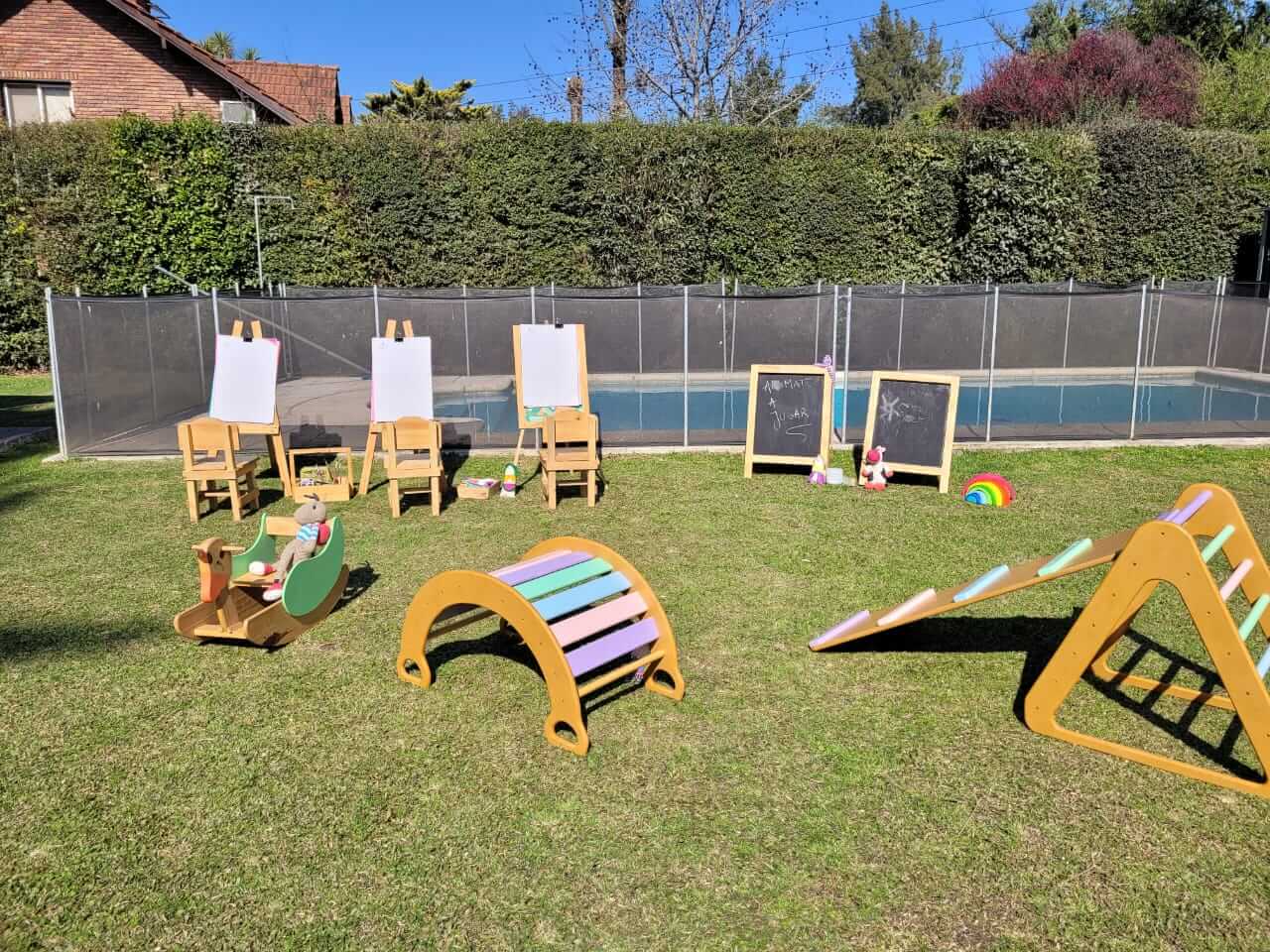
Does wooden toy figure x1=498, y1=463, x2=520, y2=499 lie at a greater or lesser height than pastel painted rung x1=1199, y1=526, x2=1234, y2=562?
lesser

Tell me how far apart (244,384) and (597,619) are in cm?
643

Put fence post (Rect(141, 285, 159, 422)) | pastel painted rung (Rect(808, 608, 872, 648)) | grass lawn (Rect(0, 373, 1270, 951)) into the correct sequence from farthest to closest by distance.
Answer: fence post (Rect(141, 285, 159, 422)) → pastel painted rung (Rect(808, 608, 872, 648)) → grass lawn (Rect(0, 373, 1270, 951))

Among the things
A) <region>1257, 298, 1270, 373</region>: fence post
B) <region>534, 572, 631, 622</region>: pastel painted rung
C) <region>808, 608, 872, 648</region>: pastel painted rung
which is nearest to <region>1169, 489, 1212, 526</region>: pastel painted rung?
<region>808, 608, 872, 648</region>: pastel painted rung

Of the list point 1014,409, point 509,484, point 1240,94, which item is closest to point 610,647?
point 509,484

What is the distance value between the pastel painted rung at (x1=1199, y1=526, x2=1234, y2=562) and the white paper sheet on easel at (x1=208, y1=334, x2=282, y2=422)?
27.3 feet

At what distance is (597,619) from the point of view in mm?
4750

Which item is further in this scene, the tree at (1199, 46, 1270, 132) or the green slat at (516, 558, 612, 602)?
the tree at (1199, 46, 1270, 132)

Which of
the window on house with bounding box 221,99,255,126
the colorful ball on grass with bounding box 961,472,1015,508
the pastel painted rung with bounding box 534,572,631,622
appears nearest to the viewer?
the pastel painted rung with bounding box 534,572,631,622

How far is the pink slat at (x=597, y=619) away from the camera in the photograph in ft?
14.9

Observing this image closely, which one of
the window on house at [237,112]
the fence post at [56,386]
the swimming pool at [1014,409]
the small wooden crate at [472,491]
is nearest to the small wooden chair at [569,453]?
the small wooden crate at [472,491]

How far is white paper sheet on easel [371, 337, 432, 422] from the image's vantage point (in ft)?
32.7

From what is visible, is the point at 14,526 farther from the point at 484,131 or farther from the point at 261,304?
the point at 484,131

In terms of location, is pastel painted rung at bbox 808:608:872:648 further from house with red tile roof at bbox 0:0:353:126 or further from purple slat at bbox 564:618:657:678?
house with red tile roof at bbox 0:0:353:126

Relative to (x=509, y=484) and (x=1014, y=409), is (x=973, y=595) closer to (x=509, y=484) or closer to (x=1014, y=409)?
(x=509, y=484)
